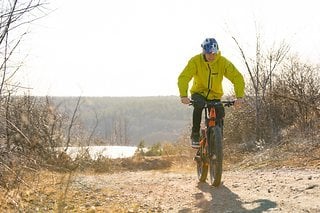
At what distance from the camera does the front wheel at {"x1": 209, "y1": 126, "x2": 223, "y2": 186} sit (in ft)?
21.5

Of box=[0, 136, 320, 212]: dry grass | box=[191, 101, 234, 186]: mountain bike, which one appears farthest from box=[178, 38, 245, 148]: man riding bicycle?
box=[0, 136, 320, 212]: dry grass

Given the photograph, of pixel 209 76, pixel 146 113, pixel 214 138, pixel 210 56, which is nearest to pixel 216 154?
pixel 214 138

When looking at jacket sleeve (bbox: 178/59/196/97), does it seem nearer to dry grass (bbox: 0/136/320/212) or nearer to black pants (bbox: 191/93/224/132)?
black pants (bbox: 191/93/224/132)

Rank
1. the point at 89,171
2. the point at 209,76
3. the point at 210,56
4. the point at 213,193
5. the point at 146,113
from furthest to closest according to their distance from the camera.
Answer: the point at 146,113
the point at 89,171
the point at 209,76
the point at 210,56
the point at 213,193

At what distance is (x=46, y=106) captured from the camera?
1282 cm

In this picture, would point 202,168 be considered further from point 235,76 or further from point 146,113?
point 146,113

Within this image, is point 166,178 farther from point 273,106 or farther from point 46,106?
point 273,106

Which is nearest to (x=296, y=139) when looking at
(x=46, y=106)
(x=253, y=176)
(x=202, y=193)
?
(x=253, y=176)

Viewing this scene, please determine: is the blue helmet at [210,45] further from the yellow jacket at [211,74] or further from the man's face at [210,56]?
the yellow jacket at [211,74]

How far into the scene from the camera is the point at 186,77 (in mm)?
6984

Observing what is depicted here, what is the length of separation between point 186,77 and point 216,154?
1211 millimetres

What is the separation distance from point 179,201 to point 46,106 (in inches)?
299

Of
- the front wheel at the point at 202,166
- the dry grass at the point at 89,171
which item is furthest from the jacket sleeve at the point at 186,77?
the dry grass at the point at 89,171

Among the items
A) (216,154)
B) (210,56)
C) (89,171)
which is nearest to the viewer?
(216,154)
